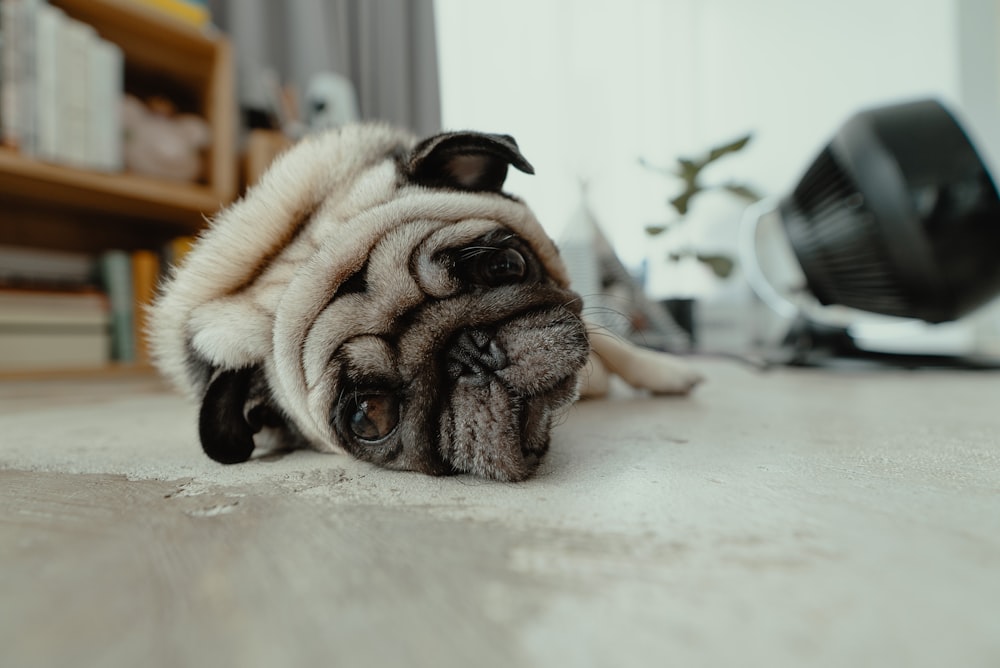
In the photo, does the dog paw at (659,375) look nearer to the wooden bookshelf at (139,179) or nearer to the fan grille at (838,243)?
the fan grille at (838,243)

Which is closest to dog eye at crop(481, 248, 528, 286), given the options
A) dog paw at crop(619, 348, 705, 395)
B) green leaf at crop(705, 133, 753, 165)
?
dog paw at crop(619, 348, 705, 395)

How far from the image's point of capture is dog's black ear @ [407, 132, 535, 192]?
933 millimetres

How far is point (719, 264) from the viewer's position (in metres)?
3.83

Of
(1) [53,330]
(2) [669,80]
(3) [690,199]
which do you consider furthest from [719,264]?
(1) [53,330]

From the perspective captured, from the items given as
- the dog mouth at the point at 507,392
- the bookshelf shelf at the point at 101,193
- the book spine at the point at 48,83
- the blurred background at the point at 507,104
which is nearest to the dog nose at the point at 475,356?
the dog mouth at the point at 507,392

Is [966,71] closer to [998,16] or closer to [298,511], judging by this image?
[998,16]

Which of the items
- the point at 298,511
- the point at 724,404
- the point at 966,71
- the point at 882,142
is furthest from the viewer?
the point at 966,71

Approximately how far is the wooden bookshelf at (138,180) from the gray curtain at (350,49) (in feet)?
1.12

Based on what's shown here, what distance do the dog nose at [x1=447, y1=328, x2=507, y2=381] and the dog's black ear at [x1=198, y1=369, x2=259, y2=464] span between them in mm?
371

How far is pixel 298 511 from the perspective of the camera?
1.90ft

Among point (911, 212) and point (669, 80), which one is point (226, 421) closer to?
point (911, 212)

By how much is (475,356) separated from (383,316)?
15 cm

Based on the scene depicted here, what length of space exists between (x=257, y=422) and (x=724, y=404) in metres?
1.05

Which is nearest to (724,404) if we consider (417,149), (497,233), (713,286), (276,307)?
(497,233)
